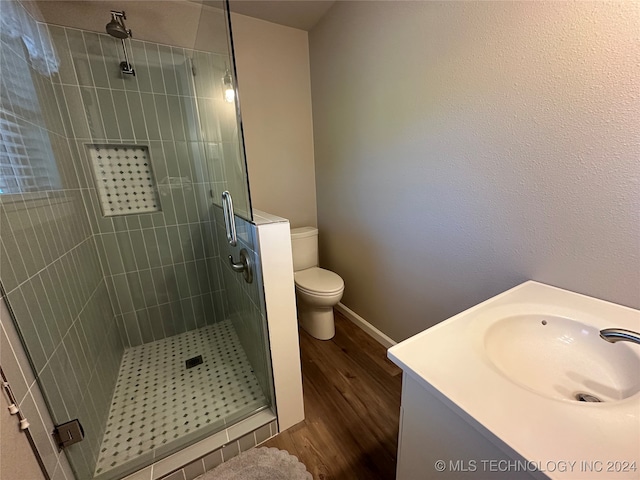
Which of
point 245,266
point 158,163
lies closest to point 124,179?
point 158,163

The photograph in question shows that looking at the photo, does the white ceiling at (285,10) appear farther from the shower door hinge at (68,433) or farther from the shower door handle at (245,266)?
the shower door hinge at (68,433)

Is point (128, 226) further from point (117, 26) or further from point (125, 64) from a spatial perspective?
point (117, 26)

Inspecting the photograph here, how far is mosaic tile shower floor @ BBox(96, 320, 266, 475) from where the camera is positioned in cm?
125

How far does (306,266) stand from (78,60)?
1958 millimetres

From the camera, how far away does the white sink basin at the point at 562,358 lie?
682mm

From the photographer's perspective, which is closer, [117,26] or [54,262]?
[54,262]

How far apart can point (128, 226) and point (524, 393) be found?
2.19 metres

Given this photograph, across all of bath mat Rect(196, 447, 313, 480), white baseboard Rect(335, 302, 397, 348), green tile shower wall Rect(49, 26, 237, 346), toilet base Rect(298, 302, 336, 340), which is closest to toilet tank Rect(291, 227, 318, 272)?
toilet base Rect(298, 302, 336, 340)

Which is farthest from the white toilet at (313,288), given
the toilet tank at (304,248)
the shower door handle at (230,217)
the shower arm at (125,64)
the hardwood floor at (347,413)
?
the shower arm at (125,64)

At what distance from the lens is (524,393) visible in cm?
54

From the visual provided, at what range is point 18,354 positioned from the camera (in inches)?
30.7

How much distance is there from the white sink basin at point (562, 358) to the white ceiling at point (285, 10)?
2.25 m

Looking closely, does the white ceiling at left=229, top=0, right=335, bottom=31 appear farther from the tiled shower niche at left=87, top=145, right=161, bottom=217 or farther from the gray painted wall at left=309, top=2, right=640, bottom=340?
the tiled shower niche at left=87, top=145, right=161, bottom=217

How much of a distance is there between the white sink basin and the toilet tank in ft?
5.13
